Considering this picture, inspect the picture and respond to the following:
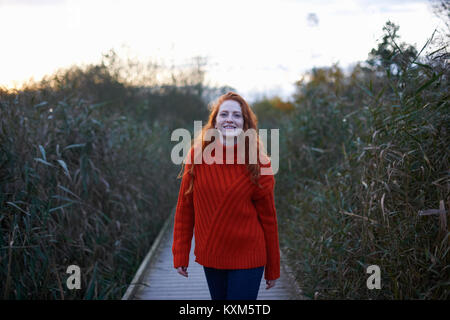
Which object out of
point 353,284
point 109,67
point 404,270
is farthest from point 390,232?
point 109,67

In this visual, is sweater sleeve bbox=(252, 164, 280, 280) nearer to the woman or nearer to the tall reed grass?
the woman

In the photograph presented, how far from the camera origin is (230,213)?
2143 millimetres

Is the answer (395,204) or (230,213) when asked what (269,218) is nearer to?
(230,213)

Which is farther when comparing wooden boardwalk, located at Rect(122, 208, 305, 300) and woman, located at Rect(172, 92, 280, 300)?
wooden boardwalk, located at Rect(122, 208, 305, 300)

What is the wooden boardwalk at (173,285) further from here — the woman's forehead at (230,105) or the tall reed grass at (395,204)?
the woman's forehead at (230,105)

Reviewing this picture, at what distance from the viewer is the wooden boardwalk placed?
402 cm

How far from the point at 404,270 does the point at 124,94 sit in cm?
909

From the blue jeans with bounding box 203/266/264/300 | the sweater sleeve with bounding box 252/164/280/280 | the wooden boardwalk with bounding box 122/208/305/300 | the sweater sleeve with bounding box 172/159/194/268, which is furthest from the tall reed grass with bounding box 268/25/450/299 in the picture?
the sweater sleeve with bounding box 172/159/194/268

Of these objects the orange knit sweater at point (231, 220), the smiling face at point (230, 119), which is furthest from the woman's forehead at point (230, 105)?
the orange knit sweater at point (231, 220)

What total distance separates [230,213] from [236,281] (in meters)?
0.36

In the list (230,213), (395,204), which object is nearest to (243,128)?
(230,213)

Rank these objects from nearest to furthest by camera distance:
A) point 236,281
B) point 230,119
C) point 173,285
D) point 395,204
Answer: point 236,281 < point 230,119 < point 395,204 < point 173,285

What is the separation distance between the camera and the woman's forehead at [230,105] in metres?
2.29
